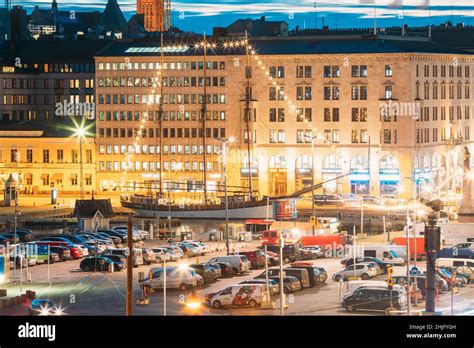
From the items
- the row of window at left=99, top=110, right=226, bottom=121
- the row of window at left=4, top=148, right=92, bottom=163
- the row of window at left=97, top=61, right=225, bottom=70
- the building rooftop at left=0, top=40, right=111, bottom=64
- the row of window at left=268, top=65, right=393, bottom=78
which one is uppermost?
the building rooftop at left=0, top=40, right=111, bottom=64

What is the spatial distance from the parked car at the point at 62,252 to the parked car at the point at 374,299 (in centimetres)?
1440

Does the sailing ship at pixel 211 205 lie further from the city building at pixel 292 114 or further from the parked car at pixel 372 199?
the parked car at pixel 372 199

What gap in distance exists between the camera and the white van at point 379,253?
131 feet

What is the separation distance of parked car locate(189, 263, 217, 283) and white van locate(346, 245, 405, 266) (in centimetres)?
631

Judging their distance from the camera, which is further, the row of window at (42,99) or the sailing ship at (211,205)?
the row of window at (42,99)

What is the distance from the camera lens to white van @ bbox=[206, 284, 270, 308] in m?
28.1

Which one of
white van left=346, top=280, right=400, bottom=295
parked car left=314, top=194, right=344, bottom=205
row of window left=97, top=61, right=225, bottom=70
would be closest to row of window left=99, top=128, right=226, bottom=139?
row of window left=97, top=61, right=225, bottom=70

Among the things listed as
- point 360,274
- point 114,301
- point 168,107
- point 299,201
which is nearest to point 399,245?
point 360,274

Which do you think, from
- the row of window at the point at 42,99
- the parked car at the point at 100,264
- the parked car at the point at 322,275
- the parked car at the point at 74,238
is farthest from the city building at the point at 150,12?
the parked car at the point at 322,275

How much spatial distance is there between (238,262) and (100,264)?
11.9 feet

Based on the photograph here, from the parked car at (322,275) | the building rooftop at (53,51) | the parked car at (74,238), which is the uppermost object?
the building rooftop at (53,51)

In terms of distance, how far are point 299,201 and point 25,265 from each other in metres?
27.4

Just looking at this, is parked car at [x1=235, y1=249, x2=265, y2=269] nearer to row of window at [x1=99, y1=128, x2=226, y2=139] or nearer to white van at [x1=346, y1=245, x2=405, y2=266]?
white van at [x1=346, y1=245, x2=405, y2=266]
